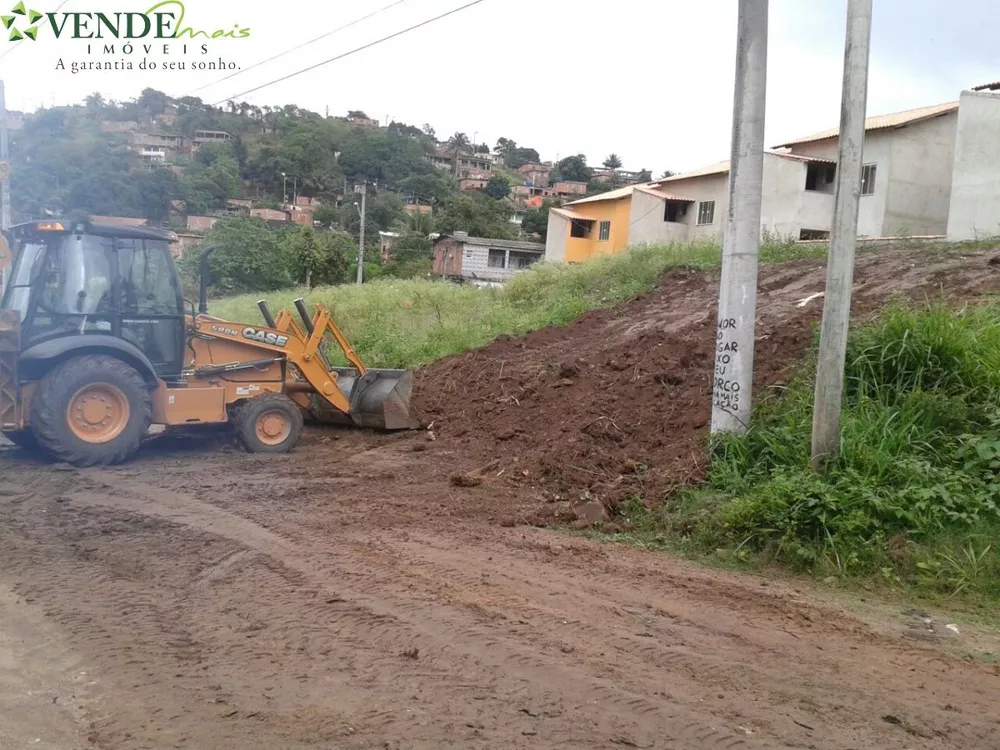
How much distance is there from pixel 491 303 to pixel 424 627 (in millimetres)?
17836

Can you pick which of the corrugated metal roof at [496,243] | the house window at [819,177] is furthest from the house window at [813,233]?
the corrugated metal roof at [496,243]

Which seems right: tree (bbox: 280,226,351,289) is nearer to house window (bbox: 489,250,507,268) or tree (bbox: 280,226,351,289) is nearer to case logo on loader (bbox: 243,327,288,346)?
house window (bbox: 489,250,507,268)

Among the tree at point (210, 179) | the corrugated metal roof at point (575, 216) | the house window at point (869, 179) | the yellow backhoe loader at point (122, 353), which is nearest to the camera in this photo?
the yellow backhoe loader at point (122, 353)

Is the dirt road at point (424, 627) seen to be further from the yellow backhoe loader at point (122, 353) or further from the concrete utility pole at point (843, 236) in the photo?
the concrete utility pole at point (843, 236)

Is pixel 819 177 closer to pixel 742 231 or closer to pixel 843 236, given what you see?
pixel 742 231

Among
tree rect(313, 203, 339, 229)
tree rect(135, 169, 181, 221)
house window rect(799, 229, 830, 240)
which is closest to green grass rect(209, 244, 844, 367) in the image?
tree rect(135, 169, 181, 221)

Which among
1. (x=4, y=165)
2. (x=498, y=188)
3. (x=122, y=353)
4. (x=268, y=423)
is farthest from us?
(x=498, y=188)

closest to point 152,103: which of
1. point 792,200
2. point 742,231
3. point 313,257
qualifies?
point 313,257

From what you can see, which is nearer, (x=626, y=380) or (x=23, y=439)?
(x=23, y=439)

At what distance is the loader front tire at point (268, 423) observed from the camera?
10.5 metres

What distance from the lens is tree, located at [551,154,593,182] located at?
11250cm

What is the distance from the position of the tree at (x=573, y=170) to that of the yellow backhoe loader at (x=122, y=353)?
10320 cm

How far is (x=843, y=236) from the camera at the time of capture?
706cm

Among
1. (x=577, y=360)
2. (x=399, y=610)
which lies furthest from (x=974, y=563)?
(x=577, y=360)
